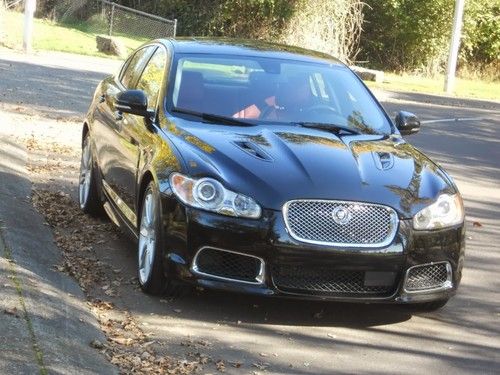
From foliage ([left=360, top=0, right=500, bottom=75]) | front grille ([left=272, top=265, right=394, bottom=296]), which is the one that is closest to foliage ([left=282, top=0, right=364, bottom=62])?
foliage ([left=360, top=0, right=500, bottom=75])

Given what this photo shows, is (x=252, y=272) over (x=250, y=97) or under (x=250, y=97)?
under

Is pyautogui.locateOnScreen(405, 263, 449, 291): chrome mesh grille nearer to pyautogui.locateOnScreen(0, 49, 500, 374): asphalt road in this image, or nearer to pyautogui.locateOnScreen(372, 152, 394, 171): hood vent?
pyautogui.locateOnScreen(0, 49, 500, 374): asphalt road

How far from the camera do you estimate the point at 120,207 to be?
834cm

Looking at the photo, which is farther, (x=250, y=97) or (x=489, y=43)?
(x=489, y=43)

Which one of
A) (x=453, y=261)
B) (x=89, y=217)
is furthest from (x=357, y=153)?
(x=89, y=217)

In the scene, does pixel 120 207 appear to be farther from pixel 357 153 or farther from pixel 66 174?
pixel 66 174

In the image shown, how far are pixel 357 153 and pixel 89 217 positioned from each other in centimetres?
300

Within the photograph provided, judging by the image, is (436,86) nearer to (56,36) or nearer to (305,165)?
(56,36)

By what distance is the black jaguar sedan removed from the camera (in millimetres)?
6742

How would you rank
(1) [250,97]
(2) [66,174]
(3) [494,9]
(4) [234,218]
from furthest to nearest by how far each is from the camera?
(3) [494,9]
(2) [66,174]
(1) [250,97]
(4) [234,218]

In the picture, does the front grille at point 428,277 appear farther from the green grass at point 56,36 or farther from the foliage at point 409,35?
the foliage at point 409,35

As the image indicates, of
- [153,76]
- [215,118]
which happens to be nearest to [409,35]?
[153,76]

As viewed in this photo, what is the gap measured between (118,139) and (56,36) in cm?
2608

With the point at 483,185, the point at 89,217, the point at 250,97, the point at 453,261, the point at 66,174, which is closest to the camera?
the point at 453,261
